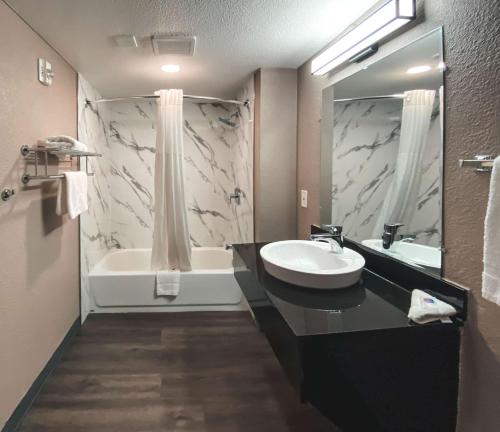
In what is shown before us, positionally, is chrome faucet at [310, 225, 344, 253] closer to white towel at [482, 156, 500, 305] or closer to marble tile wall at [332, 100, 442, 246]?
marble tile wall at [332, 100, 442, 246]

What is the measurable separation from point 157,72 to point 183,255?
1.56m

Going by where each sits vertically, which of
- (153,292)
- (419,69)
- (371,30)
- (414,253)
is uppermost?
(371,30)

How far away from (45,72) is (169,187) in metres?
1.23

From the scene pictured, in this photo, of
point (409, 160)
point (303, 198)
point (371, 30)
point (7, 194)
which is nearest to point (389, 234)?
point (409, 160)

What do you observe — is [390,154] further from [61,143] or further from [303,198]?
[61,143]

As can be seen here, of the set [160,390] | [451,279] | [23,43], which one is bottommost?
[160,390]

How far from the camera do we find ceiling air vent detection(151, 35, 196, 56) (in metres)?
2.13

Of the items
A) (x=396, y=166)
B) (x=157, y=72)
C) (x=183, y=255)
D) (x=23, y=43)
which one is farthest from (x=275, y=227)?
(x=23, y=43)

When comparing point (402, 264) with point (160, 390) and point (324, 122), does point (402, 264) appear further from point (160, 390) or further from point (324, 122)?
point (160, 390)

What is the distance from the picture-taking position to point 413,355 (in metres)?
1.17

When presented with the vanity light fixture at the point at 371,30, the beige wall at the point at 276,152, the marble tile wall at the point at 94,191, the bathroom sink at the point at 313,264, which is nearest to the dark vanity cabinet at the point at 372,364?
the bathroom sink at the point at 313,264

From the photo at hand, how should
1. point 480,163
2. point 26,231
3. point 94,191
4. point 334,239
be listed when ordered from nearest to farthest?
point 480,163 → point 334,239 → point 26,231 → point 94,191

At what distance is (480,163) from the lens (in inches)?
43.6

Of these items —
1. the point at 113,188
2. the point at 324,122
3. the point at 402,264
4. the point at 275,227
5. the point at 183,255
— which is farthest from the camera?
the point at 113,188
